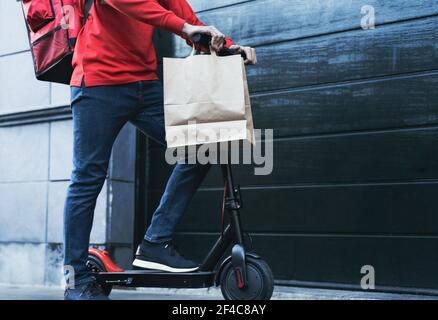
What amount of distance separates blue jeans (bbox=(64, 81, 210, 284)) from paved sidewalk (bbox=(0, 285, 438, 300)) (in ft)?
3.64

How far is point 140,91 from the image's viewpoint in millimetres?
3363

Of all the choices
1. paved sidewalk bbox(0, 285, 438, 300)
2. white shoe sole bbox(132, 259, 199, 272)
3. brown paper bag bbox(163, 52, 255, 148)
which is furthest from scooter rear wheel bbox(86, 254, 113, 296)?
brown paper bag bbox(163, 52, 255, 148)

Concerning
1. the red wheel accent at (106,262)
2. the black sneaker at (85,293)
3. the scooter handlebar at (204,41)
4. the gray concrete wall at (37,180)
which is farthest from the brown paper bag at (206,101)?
the gray concrete wall at (37,180)

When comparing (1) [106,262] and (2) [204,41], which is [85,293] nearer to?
(1) [106,262]

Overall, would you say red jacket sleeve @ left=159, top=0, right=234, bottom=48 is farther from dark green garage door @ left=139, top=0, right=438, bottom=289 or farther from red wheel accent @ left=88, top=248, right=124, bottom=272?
red wheel accent @ left=88, top=248, right=124, bottom=272

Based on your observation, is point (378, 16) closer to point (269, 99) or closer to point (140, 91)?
point (269, 99)

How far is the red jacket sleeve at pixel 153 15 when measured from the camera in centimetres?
309

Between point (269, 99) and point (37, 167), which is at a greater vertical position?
point (269, 99)

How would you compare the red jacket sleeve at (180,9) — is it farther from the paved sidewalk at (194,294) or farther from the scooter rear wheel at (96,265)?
the paved sidewalk at (194,294)

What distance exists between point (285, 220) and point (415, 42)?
140 cm

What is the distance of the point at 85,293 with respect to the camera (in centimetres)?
319

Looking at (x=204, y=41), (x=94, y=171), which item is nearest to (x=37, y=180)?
(x=94, y=171)

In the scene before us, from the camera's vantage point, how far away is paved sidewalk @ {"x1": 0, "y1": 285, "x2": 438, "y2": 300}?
4133mm
